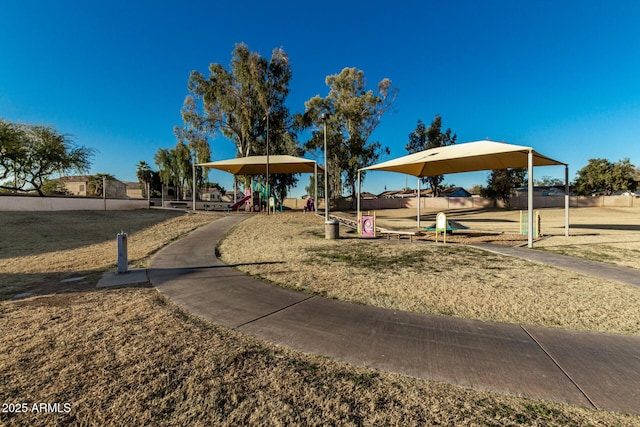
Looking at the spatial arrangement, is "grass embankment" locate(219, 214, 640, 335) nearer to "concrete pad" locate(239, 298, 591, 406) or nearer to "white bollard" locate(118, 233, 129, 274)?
"concrete pad" locate(239, 298, 591, 406)

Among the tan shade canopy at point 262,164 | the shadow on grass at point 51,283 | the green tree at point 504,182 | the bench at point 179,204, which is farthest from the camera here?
the green tree at point 504,182

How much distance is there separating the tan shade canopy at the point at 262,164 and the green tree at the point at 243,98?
6.00 metres

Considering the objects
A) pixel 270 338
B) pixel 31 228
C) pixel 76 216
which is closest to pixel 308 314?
pixel 270 338

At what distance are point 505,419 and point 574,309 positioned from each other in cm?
327

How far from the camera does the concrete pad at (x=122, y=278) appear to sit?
5.36m

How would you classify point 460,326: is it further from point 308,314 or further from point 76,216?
point 76,216

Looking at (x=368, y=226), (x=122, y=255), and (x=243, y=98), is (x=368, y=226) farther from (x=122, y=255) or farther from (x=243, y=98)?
(x=243, y=98)

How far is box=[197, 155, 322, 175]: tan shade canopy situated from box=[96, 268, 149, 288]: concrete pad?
15.7 m

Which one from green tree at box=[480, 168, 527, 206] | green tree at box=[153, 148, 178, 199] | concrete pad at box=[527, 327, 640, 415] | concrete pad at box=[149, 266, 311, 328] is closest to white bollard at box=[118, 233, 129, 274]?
concrete pad at box=[149, 266, 311, 328]

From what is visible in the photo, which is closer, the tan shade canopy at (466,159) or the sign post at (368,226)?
the tan shade canopy at (466,159)

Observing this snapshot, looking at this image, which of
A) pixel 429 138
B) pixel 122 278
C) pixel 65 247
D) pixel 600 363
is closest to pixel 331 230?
pixel 122 278

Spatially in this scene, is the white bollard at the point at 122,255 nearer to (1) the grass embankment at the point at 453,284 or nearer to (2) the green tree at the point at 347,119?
(1) the grass embankment at the point at 453,284

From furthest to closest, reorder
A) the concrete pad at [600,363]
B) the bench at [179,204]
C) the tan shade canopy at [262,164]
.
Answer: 1. the bench at [179,204]
2. the tan shade canopy at [262,164]
3. the concrete pad at [600,363]

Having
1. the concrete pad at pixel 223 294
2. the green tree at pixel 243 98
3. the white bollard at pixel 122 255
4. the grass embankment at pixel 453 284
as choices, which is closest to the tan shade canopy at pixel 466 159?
the grass embankment at pixel 453 284
